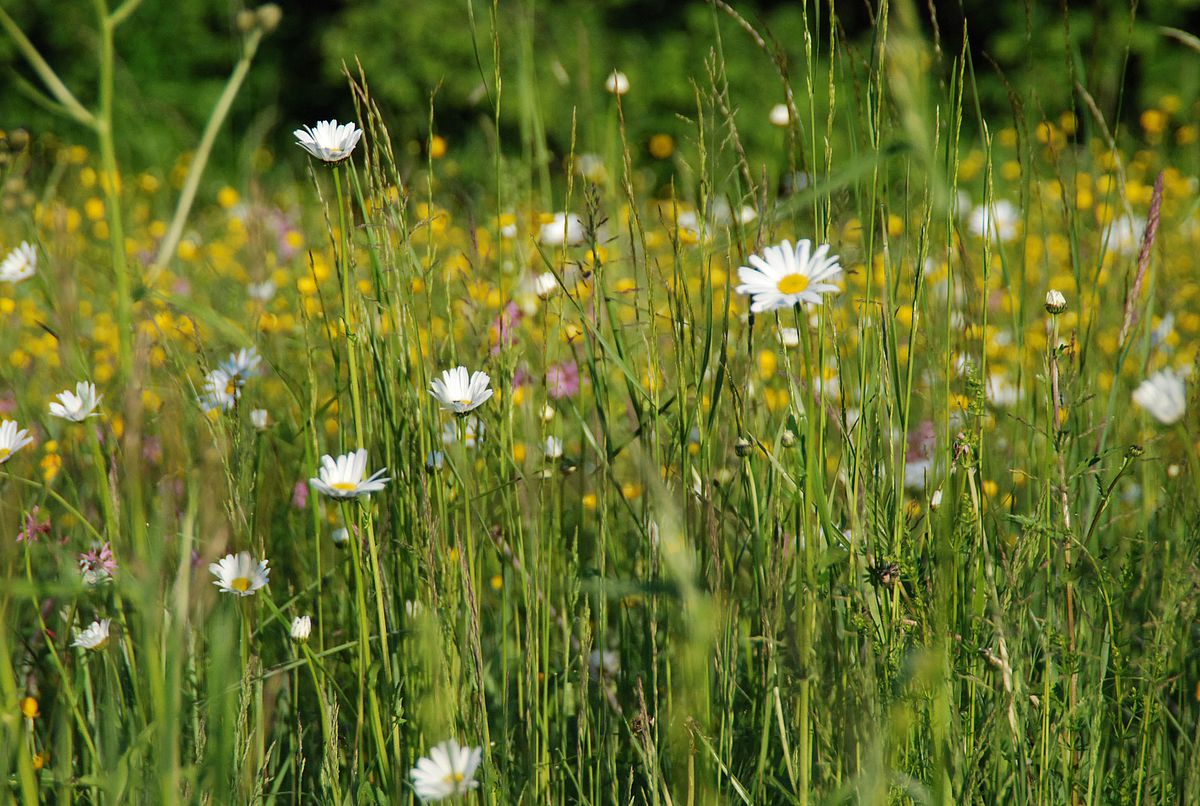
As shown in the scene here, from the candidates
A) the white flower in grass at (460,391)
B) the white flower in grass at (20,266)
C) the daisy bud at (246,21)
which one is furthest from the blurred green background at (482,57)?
the daisy bud at (246,21)

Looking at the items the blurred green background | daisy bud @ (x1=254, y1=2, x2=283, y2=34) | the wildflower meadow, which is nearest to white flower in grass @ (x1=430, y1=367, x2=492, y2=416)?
the wildflower meadow

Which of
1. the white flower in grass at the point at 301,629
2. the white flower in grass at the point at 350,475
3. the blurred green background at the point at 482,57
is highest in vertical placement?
the blurred green background at the point at 482,57

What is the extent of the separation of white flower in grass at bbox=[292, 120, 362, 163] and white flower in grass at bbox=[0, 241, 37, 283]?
823 mm

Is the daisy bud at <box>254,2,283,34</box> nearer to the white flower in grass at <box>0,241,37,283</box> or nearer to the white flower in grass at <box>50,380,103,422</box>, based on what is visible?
the white flower in grass at <box>50,380,103,422</box>

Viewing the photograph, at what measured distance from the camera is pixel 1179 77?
17.6 ft

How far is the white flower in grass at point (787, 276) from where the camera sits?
0.90m

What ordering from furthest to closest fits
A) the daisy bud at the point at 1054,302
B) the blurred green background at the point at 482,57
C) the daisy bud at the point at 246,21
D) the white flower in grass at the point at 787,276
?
the blurred green background at the point at 482,57
the daisy bud at the point at 1054,302
the white flower in grass at the point at 787,276
the daisy bud at the point at 246,21

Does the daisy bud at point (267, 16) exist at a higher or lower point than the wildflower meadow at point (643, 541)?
higher

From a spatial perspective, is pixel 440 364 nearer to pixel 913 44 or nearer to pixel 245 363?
pixel 245 363

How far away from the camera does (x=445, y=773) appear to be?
0.87 m

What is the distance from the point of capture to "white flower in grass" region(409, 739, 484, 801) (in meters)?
0.86

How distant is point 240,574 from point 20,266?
3.28ft

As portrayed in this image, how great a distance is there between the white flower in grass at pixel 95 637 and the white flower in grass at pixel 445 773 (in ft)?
1.36

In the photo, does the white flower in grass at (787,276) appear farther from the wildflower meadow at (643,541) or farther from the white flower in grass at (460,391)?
the white flower in grass at (460,391)
